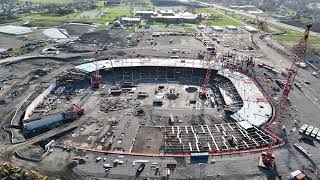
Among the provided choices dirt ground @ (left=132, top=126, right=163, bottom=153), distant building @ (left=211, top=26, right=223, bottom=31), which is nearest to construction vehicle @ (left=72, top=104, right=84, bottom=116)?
dirt ground @ (left=132, top=126, right=163, bottom=153)

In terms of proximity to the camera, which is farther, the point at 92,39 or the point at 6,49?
the point at 92,39

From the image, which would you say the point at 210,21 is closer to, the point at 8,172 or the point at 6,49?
the point at 6,49

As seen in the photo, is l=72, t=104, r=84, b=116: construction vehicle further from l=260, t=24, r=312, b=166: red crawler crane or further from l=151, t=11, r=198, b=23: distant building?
l=151, t=11, r=198, b=23: distant building

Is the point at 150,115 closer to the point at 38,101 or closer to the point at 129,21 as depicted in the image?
the point at 38,101

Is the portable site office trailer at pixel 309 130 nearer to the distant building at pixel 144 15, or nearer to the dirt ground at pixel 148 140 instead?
the dirt ground at pixel 148 140

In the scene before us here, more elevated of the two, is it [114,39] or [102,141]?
[114,39]

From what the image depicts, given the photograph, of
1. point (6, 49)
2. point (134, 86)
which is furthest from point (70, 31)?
point (134, 86)

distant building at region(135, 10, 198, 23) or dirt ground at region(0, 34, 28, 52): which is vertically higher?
distant building at region(135, 10, 198, 23)
